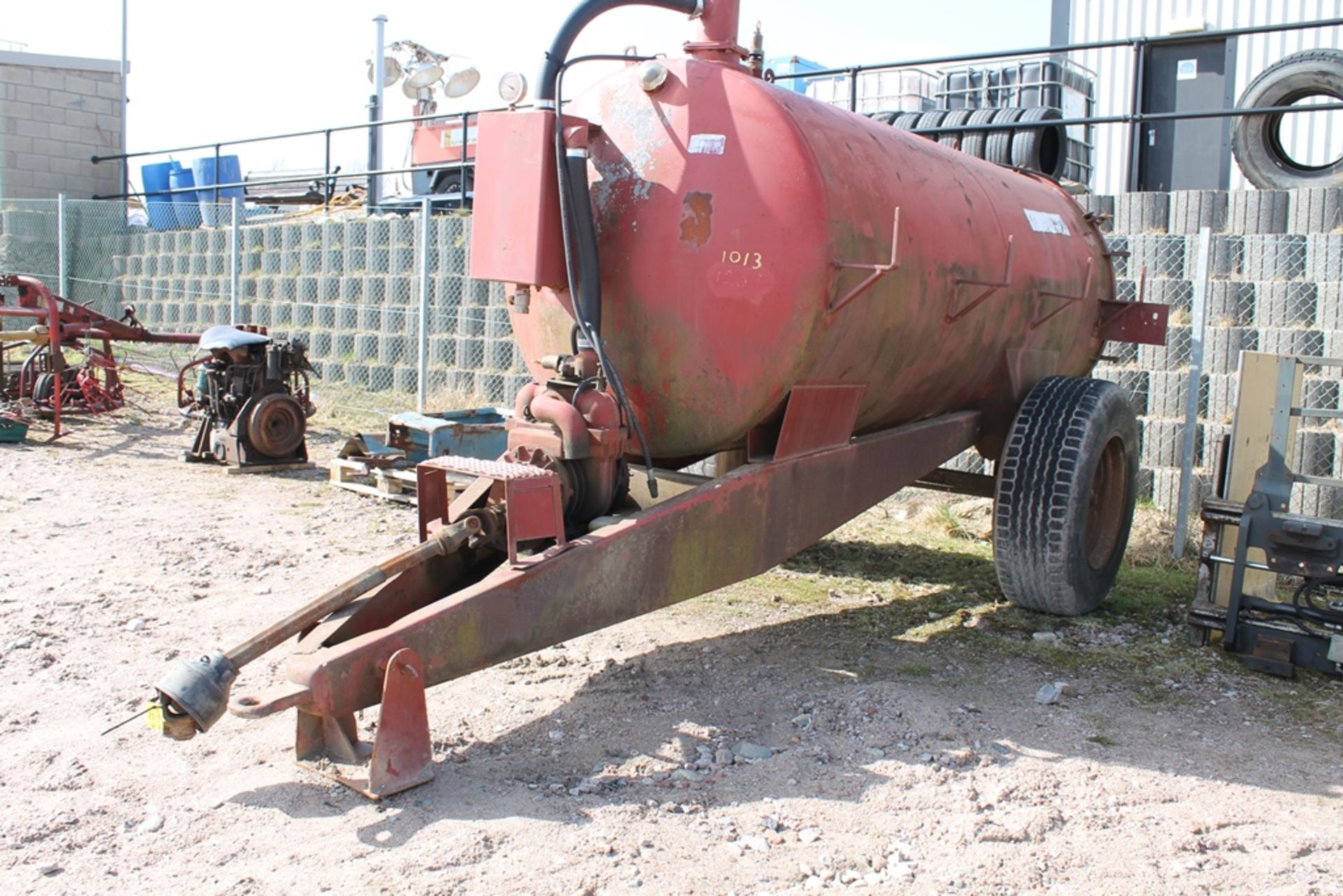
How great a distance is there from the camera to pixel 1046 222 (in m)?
5.68

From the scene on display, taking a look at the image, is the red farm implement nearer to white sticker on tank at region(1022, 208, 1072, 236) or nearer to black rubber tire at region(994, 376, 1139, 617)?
white sticker on tank at region(1022, 208, 1072, 236)

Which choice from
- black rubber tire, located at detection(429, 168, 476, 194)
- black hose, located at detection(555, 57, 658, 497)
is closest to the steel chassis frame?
black hose, located at detection(555, 57, 658, 497)

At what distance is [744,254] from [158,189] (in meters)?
17.4

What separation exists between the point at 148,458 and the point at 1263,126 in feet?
27.7

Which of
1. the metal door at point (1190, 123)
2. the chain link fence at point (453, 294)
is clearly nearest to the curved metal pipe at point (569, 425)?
the chain link fence at point (453, 294)

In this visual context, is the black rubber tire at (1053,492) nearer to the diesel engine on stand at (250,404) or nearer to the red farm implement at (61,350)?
the diesel engine on stand at (250,404)

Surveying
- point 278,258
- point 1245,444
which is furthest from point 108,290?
point 1245,444

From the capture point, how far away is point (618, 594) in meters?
3.74

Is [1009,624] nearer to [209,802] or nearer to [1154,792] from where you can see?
[1154,792]

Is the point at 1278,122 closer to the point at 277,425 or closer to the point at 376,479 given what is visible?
the point at 376,479

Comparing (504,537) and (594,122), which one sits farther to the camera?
(594,122)

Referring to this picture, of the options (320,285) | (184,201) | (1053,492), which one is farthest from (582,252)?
(184,201)

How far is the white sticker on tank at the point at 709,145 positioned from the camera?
3916mm

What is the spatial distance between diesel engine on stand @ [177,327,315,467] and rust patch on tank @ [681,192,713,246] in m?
5.24
